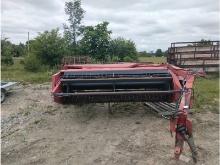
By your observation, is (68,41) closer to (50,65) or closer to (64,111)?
(50,65)

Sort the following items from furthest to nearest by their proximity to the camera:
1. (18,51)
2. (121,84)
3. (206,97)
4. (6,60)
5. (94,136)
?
1. (18,51)
2. (6,60)
3. (206,97)
4. (121,84)
5. (94,136)

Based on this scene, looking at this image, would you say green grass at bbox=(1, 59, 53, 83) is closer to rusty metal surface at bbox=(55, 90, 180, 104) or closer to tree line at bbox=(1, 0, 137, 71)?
tree line at bbox=(1, 0, 137, 71)

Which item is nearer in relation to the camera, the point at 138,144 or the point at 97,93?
the point at 138,144

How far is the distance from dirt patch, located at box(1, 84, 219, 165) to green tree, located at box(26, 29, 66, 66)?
1253 centimetres

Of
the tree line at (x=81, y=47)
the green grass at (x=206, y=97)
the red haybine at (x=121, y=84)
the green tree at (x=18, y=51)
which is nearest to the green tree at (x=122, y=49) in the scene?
the tree line at (x=81, y=47)

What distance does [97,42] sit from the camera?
21.0m

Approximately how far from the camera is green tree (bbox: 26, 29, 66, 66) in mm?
21484

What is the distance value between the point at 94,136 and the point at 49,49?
621 inches

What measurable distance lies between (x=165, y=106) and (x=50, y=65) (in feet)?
→ 47.4

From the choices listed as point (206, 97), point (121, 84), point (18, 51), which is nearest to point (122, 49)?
point (206, 97)

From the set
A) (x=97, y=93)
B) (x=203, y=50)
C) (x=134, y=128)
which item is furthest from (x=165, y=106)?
(x=203, y=50)

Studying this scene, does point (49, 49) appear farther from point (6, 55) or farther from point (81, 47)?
point (6, 55)

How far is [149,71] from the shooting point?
22.0ft

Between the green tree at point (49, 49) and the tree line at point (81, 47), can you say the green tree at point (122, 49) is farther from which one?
the green tree at point (49, 49)
